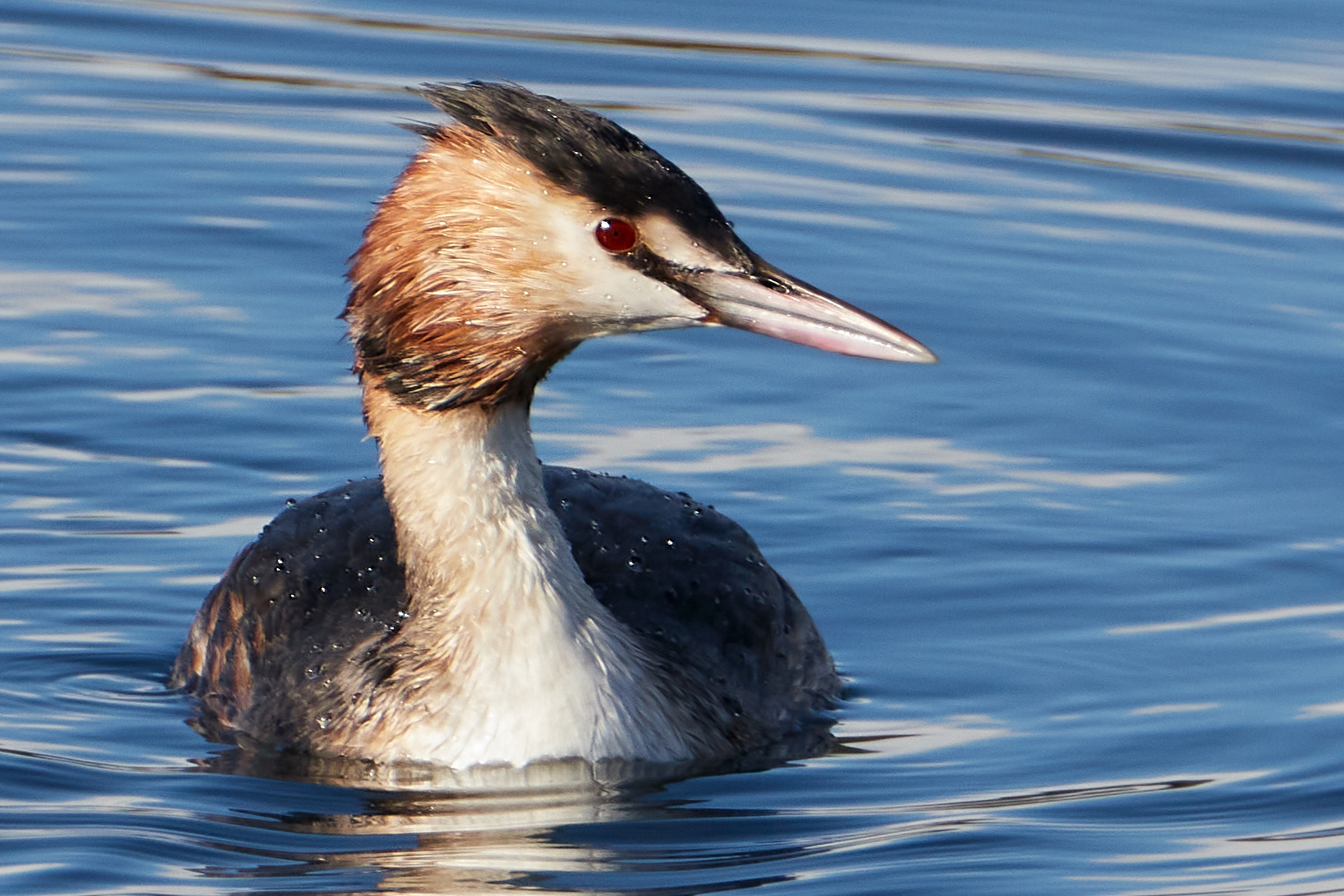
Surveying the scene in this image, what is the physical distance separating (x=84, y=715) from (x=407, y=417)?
155cm

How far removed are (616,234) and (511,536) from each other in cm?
102

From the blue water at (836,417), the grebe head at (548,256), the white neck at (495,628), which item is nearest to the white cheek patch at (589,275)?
the grebe head at (548,256)

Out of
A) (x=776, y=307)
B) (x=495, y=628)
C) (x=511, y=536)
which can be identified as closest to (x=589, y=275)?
(x=776, y=307)

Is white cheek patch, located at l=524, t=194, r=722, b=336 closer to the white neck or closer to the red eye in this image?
the red eye

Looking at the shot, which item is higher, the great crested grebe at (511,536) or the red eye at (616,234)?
the red eye at (616,234)

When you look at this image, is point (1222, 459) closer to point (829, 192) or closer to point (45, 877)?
point (829, 192)

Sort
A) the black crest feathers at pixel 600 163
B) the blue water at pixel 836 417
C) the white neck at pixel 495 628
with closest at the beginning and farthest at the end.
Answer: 1. the black crest feathers at pixel 600 163
2. the blue water at pixel 836 417
3. the white neck at pixel 495 628

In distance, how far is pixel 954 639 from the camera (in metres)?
8.90

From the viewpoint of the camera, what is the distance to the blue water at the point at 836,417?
7.19m

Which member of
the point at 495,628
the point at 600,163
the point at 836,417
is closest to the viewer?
the point at 600,163

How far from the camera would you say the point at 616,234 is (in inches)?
276

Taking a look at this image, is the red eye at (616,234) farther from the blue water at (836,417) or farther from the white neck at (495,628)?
the blue water at (836,417)

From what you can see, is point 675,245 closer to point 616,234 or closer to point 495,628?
point 616,234

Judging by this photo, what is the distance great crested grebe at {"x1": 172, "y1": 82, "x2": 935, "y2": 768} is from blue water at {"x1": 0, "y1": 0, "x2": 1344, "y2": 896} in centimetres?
25
